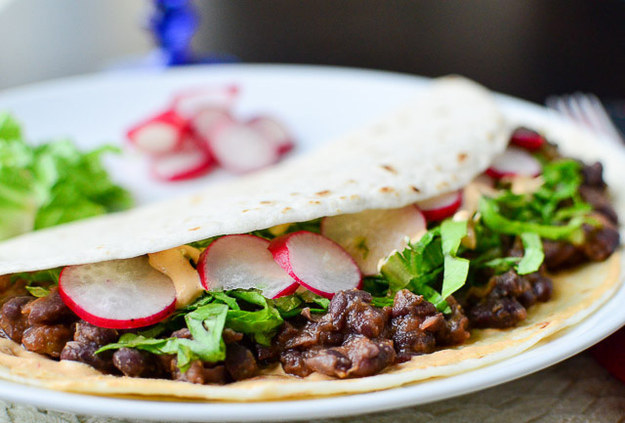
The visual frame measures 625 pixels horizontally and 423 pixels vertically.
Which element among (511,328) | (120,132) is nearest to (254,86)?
(120,132)

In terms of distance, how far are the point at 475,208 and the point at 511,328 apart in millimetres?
584

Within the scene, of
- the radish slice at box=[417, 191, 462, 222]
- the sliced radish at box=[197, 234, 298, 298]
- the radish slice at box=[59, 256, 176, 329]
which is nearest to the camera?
the radish slice at box=[59, 256, 176, 329]

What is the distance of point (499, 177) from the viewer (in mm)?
3174

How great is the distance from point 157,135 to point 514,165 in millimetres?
2055

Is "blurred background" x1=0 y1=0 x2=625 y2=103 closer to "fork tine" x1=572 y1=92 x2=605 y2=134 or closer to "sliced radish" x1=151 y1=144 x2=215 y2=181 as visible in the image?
"fork tine" x1=572 y1=92 x2=605 y2=134

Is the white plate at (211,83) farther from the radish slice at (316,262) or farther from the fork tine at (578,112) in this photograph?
the radish slice at (316,262)

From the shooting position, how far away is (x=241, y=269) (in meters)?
2.32

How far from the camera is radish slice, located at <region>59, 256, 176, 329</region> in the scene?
217 centimetres

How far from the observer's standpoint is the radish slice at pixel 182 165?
4.03m

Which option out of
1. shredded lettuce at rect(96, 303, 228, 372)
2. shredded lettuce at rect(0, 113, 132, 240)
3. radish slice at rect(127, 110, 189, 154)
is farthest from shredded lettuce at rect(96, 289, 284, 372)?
radish slice at rect(127, 110, 189, 154)

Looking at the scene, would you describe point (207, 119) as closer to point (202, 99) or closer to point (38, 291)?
point (202, 99)

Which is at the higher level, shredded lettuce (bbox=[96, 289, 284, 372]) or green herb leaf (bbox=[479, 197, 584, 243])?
green herb leaf (bbox=[479, 197, 584, 243])

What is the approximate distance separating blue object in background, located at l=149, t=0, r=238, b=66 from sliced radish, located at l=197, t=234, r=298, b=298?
288 cm

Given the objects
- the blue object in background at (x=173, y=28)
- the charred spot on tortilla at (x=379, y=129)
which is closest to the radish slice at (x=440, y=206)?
the charred spot on tortilla at (x=379, y=129)
